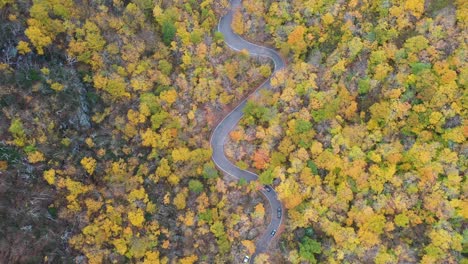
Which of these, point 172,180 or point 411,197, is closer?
point 411,197

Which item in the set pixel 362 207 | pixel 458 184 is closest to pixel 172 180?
pixel 362 207

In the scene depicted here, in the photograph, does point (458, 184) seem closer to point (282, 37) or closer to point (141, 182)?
point (282, 37)

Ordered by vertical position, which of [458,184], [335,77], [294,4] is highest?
[294,4]

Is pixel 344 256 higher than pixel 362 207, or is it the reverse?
pixel 362 207

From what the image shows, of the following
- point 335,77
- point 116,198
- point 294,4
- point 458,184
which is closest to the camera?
point 458,184

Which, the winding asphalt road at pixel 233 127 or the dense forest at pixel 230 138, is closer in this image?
the dense forest at pixel 230 138
